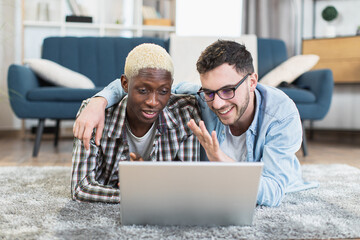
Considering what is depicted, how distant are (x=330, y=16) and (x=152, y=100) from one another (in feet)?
11.6

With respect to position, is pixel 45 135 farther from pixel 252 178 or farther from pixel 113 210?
pixel 252 178

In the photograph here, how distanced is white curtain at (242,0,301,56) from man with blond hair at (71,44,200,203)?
328 cm

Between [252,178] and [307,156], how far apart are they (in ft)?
6.84

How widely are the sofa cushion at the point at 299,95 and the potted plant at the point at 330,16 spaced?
1640 millimetres

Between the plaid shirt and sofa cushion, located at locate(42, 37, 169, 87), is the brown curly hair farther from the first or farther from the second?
sofa cushion, located at locate(42, 37, 169, 87)

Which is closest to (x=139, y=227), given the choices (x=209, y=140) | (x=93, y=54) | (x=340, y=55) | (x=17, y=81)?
(x=209, y=140)

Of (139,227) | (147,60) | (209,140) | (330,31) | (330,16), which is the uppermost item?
(330,16)

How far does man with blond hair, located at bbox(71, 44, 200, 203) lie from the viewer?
4.13ft

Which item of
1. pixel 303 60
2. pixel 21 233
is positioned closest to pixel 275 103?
pixel 21 233

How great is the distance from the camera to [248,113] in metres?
1.41

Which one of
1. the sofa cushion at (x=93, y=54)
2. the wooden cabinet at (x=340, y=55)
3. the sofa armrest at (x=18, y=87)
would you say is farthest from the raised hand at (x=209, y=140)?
the wooden cabinet at (x=340, y=55)

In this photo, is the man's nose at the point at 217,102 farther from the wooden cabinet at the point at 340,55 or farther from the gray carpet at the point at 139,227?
the wooden cabinet at the point at 340,55

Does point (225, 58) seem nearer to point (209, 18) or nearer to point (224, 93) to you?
point (224, 93)

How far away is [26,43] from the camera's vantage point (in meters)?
4.26
